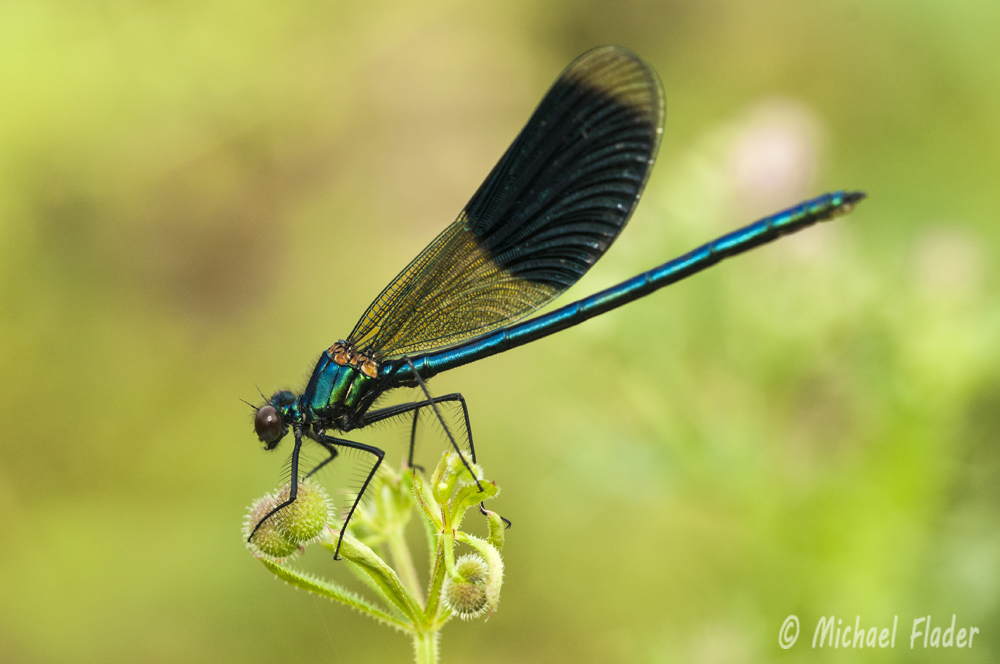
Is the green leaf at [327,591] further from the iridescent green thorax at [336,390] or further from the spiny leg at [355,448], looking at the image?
the iridescent green thorax at [336,390]

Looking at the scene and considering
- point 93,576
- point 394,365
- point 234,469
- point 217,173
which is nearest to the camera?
point 394,365

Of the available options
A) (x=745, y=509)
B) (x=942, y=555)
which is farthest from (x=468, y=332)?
(x=942, y=555)

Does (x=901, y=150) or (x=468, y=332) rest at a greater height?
(x=901, y=150)

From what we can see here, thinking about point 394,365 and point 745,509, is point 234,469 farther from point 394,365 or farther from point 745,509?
point 745,509

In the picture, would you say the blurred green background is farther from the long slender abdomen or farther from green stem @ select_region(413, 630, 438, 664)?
green stem @ select_region(413, 630, 438, 664)

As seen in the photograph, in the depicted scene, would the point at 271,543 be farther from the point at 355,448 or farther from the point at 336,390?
the point at 336,390

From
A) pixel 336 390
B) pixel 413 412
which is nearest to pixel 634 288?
pixel 413 412
